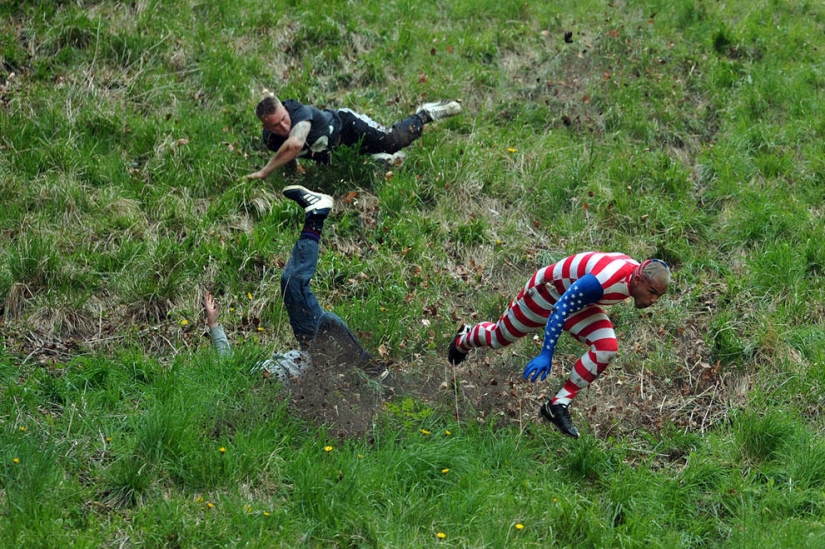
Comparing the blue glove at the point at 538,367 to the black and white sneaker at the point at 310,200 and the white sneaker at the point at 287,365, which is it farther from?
the black and white sneaker at the point at 310,200

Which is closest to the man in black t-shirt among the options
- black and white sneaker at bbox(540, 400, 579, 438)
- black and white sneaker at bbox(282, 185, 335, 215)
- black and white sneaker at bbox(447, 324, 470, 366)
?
black and white sneaker at bbox(282, 185, 335, 215)

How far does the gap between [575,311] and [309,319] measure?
69.8 inches

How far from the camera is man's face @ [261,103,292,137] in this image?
754 centimetres

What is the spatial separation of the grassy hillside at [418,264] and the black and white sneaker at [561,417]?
14 centimetres

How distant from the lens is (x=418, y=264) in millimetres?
7453

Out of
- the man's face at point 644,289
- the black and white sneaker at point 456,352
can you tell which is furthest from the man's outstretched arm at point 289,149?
the man's face at point 644,289

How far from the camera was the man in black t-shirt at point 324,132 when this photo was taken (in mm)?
7609

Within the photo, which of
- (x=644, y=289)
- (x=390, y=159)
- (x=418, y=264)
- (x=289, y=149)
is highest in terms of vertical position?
(x=644, y=289)

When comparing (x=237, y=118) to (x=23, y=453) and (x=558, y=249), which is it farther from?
(x=23, y=453)

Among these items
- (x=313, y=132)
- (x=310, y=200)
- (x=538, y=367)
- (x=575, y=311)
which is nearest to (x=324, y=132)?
(x=313, y=132)

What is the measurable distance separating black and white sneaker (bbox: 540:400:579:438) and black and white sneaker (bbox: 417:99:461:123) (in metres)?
3.57

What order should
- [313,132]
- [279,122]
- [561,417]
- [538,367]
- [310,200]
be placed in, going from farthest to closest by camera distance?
1. [313,132]
2. [279,122]
3. [310,200]
4. [561,417]
5. [538,367]

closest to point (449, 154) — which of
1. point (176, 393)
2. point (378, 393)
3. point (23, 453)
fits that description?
point (378, 393)

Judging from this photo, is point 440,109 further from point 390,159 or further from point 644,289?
point 644,289
